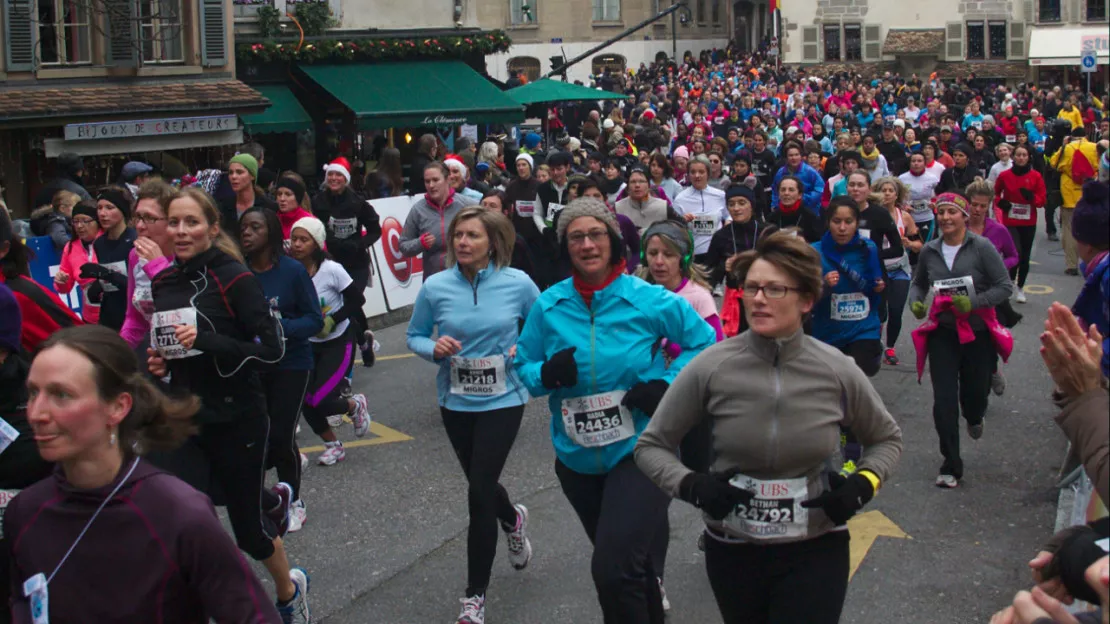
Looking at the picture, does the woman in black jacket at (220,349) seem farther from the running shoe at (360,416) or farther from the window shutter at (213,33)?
the window shutter at (213,33)

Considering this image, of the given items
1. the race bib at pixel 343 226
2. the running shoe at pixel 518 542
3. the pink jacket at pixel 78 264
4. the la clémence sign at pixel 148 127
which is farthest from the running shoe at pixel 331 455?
the la clémence sign at pixel 148 127

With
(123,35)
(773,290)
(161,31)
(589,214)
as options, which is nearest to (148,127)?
(123,35)

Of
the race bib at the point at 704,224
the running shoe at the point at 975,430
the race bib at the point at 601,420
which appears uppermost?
the race bib at the point at 704,224

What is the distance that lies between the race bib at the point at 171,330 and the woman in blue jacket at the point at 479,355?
3.81 feet

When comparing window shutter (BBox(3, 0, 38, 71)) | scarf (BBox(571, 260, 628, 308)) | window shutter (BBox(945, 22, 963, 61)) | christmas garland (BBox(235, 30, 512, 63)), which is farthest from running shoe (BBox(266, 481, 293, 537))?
window shutter (BBox(945, 22, 963, 61))

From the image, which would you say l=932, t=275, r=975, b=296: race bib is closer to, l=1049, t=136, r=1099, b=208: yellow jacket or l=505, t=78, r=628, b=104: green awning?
l=1049, t=136, r=1099, b=208: yellow jacket

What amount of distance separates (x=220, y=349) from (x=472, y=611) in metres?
1.56

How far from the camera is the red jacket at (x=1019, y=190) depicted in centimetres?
1465

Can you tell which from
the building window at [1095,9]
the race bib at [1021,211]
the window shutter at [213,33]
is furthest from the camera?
the building window at [1095,9]

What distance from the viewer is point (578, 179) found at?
431 inches

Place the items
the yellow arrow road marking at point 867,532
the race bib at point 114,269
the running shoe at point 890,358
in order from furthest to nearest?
the running shoe at point 890,358
the race bib at point 114,269
the yellow arrow road marking at point 867,532

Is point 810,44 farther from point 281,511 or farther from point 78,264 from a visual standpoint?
point 281,511

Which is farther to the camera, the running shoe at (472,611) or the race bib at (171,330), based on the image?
the running shoe at (472,611)

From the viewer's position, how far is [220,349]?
5.27 m
